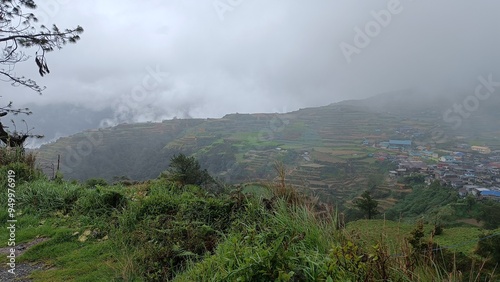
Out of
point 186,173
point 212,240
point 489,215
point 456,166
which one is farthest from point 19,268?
point 456,166

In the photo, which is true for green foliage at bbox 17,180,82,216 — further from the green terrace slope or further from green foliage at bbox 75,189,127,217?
the green terrace slope

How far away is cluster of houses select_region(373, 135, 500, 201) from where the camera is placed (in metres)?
13.3

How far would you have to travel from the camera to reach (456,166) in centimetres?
2072

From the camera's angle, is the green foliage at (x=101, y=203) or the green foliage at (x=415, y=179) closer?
the green foliage at (x=101, y=203)

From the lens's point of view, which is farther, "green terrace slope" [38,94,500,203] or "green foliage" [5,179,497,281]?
"green terrace slope" [38,94,500,203]

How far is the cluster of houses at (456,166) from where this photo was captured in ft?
43.5

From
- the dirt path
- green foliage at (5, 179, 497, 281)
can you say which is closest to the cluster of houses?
green foliage at (5, 179, 497, 281)

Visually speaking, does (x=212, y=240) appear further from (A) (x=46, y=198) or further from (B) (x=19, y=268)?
(A) (x=46, y=198)

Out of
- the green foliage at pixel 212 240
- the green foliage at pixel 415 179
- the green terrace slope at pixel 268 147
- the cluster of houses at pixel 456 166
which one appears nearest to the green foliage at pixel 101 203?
the green foliage at pixel 212 240

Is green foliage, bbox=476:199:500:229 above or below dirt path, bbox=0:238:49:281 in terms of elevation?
below

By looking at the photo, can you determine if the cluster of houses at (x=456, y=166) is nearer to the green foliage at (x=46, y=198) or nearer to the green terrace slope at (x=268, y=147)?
the green terrace slope at (x=268, y=147)

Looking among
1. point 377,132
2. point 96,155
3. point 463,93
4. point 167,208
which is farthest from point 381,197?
point 463,93

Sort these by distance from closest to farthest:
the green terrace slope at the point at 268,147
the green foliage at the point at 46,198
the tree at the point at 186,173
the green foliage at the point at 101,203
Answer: the green foliage at the point at 101,203 → the green foliage at the point at 46,198 → the tree at the point at 186,173 → the green terrace slope at the point at 268,147

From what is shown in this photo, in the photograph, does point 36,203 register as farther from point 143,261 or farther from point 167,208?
point 143,261
